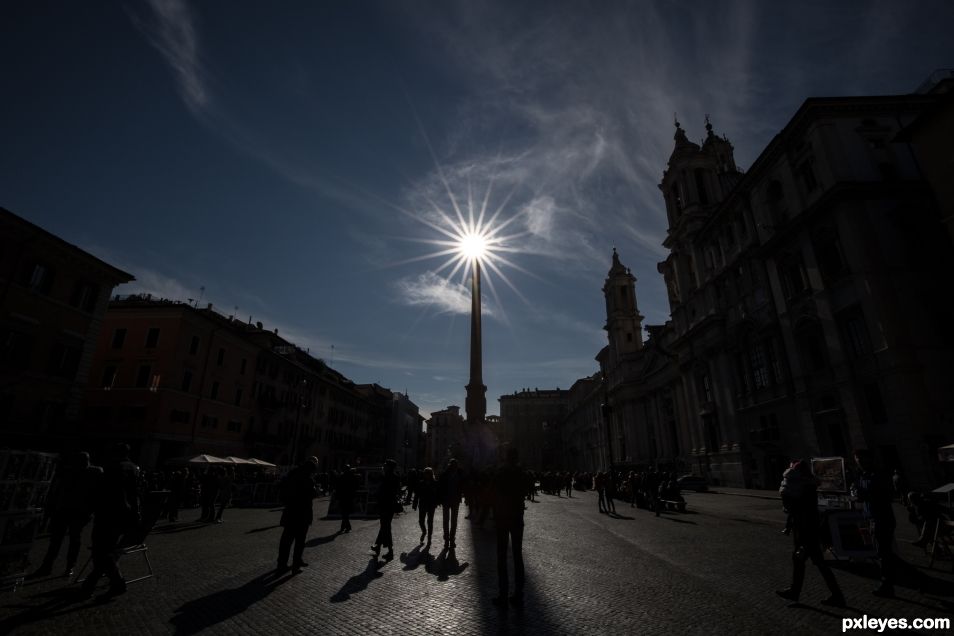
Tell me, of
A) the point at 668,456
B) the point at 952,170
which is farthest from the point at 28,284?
the point at 668,456

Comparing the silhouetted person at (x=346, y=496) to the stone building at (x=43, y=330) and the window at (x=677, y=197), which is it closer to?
the stone building at (x=43, y=330)

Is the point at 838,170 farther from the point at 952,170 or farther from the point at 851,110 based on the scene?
the point at 952,170

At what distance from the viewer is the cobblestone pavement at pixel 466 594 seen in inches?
189

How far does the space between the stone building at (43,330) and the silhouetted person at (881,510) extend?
1187 inches

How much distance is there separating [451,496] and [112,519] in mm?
6070

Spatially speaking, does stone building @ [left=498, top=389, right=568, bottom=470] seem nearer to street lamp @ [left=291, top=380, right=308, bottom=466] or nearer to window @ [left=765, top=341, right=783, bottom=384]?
street lamp @ [left=291, top=380, right=308, bottom=466]

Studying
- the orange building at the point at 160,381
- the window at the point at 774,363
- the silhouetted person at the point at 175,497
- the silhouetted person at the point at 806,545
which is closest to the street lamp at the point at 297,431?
the orange building at the point at 160,381

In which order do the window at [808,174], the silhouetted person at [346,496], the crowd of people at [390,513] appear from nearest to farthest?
the crowd of people at [390,513]
the silhouetted person at [346,496]
the window at [808,174]

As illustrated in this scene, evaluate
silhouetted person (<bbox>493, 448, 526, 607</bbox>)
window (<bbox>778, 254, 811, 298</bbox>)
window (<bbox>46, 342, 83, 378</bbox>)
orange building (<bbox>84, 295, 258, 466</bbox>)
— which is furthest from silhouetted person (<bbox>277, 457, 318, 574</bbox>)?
window (<bbox>778, 254, 811, 298</bbox>)

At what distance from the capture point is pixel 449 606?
5.52 metres

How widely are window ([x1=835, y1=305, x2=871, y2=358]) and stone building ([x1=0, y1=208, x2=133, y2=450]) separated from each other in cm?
4023

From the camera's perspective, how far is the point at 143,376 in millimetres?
28500

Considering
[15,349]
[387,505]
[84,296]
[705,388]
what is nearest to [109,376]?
[84,296]

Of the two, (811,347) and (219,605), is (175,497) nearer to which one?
(219,605)
